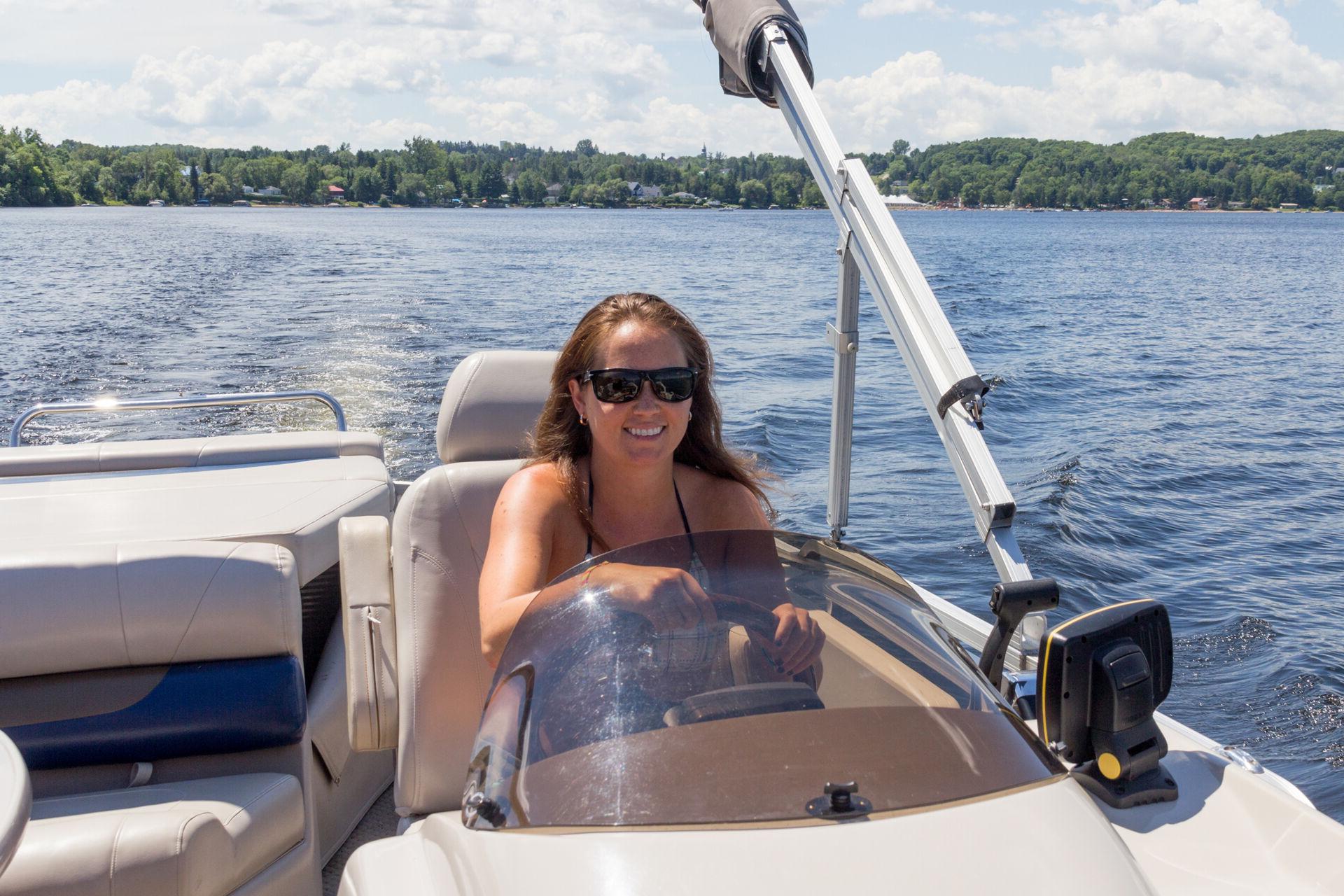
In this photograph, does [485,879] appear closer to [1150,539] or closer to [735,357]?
[1150,539]

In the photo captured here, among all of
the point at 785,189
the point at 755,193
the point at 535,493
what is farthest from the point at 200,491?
the point at 755,193

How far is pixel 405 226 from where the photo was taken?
46625mm

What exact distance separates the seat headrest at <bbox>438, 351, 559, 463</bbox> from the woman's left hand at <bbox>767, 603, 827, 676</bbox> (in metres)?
1.28

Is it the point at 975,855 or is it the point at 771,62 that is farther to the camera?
the point at 771,62

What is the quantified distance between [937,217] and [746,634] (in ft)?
296

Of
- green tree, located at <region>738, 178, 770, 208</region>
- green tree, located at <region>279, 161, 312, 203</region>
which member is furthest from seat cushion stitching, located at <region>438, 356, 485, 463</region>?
green tree, located at <region>738, 178, 770, 208</region>

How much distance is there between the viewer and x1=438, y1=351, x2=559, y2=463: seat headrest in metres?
2.97

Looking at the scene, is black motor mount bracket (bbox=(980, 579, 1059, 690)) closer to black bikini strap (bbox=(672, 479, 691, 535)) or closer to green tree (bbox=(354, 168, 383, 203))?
black bikini strap (bbox=(672, 479, 691, 535))

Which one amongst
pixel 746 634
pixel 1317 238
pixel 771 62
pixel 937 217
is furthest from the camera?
pixel 937 217

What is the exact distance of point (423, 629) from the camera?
2.54 m

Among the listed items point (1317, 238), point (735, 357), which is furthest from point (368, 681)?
point (1317, 238)

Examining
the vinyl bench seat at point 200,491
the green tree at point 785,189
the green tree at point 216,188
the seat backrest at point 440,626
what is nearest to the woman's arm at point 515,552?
the seat backrest at point 440,626

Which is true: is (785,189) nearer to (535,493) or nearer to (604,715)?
(535,493)

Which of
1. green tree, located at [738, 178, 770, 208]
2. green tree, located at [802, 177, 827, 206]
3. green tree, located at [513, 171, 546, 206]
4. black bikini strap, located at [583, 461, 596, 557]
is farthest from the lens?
green tree, located at [738, 178, 770, 208]
